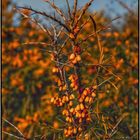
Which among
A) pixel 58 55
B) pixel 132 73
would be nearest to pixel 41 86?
pixel 132 73

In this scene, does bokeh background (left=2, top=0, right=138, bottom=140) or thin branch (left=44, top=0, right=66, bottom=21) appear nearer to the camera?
thin branch (left=44, top=0, right=66, bottom=21)

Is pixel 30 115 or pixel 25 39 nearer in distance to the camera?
pixel 30 115

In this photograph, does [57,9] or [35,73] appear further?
[35,73]

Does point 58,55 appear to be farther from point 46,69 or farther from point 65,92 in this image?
point 46,69

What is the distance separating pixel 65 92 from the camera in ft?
8.61

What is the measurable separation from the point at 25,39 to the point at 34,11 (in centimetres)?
543

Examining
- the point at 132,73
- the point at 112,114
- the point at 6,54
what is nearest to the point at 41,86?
the point at 6,54

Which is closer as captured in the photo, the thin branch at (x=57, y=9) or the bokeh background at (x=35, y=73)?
the thin branch at (x=57, y=9)

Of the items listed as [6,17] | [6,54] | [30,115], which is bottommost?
[30,115]

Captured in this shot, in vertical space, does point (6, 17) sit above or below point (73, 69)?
above

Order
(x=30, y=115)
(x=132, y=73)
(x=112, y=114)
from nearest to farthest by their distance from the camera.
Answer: (x=112, y=114) < (x=132, y=73) < (x=30, y=115)

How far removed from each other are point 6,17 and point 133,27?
260 cm

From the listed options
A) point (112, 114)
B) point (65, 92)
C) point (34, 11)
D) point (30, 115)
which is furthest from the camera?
point (30, 115)

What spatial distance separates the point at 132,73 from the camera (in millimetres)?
5977
